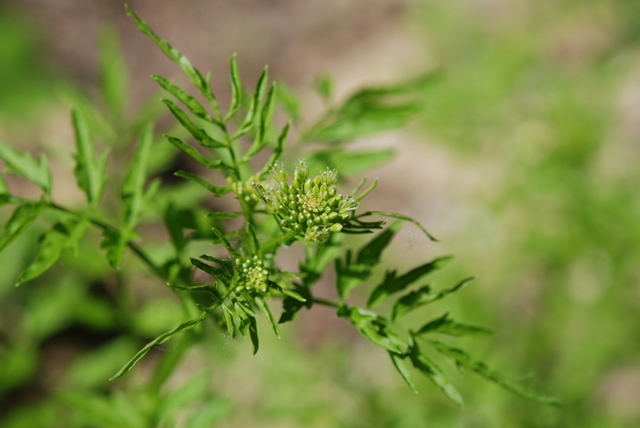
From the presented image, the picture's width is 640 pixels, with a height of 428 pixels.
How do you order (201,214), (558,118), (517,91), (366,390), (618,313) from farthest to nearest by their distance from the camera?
(517,91) → (558,118) → (618,313) → (366,390) → (201,214)

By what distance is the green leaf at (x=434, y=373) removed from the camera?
1.98 m

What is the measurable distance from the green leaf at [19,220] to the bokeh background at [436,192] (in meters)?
1.18

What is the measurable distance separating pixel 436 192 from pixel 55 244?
4.32 m

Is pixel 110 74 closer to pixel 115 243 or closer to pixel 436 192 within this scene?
pixel 115 243

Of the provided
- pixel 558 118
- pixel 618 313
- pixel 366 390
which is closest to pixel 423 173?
pixel 558 118

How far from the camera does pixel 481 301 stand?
4984 mm

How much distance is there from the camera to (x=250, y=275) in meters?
1.84

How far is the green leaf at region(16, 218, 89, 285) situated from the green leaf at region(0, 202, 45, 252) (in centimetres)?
9

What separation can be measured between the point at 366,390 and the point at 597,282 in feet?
6.94

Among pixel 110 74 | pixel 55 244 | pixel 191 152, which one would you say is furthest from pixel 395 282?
pixel 110 74

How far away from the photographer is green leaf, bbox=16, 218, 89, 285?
2086mm

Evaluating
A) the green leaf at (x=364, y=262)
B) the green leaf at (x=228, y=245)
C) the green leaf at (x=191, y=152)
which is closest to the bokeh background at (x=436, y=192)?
the green leaf at (x=364, y=262)

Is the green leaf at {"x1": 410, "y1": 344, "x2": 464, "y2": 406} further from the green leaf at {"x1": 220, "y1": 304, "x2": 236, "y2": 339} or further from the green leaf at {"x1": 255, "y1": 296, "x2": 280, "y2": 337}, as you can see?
the green leaf at {"x1": 220, "y1": 304, "x2": 236, "y2": 339}

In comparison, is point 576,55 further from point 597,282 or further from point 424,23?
point 597,282
